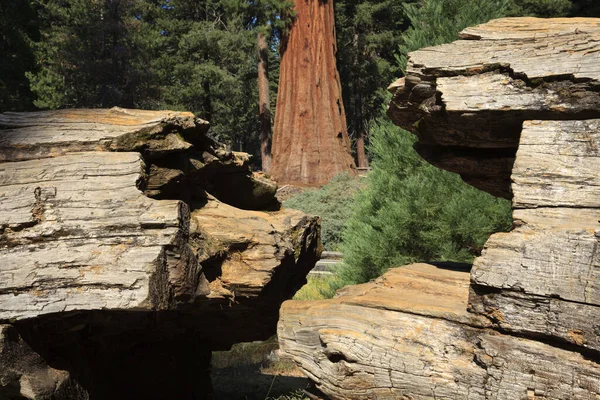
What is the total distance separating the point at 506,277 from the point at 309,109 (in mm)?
15587

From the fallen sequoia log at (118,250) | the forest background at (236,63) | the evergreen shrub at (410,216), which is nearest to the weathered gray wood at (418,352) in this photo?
the fallen sequoia log at (118,250)

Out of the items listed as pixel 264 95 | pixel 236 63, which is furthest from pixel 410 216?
pixel 236 63

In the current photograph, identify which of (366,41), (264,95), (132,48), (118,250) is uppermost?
(366,41)

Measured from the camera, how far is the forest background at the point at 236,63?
6191 millimetres

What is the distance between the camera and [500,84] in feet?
10.1

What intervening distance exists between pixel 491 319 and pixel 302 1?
16223mm

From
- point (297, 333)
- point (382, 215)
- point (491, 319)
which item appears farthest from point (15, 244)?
point (382, 215)

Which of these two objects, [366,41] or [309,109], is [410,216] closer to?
[309,109]

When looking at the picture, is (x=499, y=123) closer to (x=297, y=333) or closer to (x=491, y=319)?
(x=491, y=319)

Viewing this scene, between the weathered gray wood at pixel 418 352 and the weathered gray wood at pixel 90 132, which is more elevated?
the weathered gray wood at pixel 90 132

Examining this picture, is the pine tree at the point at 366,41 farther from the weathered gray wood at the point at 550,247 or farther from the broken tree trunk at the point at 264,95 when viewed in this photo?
the weathered gray wood at the point at 550,247

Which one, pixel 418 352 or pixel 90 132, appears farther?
pixel 90 132

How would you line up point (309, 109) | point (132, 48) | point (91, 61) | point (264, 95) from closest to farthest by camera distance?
point (309, 109) < point (91, 61) < point (132, 48) < point (264, 95)

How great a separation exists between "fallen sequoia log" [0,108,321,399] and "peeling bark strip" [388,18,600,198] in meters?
1.37
